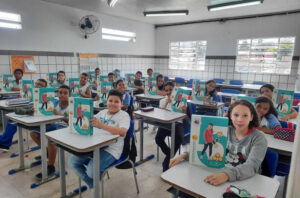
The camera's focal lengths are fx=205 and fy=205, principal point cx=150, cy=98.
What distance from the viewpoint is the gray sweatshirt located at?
1.25 m

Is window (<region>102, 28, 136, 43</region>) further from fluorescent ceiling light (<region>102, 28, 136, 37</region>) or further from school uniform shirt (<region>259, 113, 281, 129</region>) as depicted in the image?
school uniform shirt (<region>259, 113, 281, 129</region>)

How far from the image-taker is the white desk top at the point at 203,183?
1.13 metres

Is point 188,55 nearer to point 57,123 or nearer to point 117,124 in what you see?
point 57,123

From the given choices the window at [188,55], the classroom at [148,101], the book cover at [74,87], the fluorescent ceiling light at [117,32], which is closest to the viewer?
the classroom at [148,101]

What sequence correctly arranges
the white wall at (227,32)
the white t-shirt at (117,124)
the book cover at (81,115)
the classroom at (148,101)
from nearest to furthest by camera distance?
the classroom at (148,101), the book cover at (81,115), the white t-shirt at (117,124), the white wall at (227,32)

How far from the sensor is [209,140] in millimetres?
1321

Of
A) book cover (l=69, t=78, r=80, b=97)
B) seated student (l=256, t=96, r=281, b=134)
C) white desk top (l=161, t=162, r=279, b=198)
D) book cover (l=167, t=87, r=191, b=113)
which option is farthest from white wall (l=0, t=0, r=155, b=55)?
seated student (l=256, t=96, r=281, b=134)

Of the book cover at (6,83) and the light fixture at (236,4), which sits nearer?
the book cover at (6,83)

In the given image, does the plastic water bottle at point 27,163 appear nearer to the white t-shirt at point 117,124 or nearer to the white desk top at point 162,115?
the white t-shirt at point 117,124

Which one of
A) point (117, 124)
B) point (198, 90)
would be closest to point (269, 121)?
point (117, 124)

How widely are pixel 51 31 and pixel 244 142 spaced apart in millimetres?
5776

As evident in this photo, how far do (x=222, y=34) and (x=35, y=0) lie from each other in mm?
5834

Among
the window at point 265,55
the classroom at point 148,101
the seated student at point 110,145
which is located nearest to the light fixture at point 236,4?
the classroom at point 148,101

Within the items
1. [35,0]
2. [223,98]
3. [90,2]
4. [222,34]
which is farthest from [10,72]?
[222,34]
